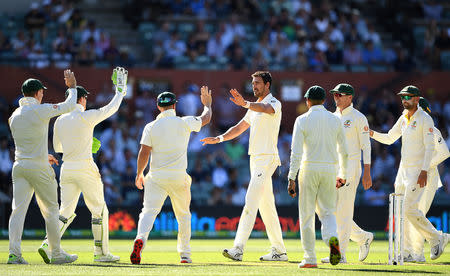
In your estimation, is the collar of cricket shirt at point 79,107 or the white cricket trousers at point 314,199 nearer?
the white cricket trousers at point 314,199

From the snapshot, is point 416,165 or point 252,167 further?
point 416,165

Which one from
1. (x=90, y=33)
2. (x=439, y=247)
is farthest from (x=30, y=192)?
(x=90, y=33)

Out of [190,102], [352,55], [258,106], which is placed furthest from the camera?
[352,55]

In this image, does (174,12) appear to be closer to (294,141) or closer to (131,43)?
(131,43)

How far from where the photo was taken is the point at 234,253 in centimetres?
1235

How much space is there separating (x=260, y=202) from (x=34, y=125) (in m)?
3.79

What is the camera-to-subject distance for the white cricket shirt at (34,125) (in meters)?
11.4

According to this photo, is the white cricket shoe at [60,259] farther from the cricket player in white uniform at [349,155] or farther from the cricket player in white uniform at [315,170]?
the cricket player in white uniform at [349,155]

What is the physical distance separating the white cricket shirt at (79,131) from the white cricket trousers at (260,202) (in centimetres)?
247

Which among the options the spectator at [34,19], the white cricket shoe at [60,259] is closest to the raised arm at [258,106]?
the white cricket shoe at [60,259]

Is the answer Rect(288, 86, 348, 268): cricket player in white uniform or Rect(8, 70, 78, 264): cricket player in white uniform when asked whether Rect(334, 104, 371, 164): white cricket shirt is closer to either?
Rect(288, 86, 348, 268): cricket player in white uniform

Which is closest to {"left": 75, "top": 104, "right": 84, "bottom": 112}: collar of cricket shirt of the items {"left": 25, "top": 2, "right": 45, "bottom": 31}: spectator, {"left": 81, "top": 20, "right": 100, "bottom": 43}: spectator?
{"left": 81, "top": 20, "right": 100, "bottom": 43}: spectator

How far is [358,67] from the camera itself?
85.9 feet

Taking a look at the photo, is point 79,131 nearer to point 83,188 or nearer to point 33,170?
point 83,188
